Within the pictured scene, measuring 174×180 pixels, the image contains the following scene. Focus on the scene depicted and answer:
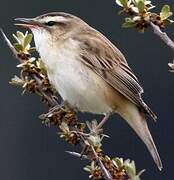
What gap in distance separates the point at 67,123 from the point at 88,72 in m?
0.90

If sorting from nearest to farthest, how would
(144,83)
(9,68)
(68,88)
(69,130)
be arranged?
1. (69,130)
2. (68,88)
3. (144,83)
4. (9,68)

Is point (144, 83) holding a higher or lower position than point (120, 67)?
lower

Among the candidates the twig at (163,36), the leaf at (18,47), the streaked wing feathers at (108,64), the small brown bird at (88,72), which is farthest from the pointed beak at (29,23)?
the twig at (163,36)

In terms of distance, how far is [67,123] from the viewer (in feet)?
14.0

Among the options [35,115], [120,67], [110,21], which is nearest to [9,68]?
[35,115]

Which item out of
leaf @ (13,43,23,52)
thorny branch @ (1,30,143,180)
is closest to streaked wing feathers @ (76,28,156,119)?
thorny branch @ (1,30,143,180)

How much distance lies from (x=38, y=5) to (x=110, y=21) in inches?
28.9

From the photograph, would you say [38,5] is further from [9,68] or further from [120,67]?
[120,67]

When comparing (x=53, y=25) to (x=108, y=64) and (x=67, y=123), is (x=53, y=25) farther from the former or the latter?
(x=67, y=123)

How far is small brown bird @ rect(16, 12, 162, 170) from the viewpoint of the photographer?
5031 millimetres

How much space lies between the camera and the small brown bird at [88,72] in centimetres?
503

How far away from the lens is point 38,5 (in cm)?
850

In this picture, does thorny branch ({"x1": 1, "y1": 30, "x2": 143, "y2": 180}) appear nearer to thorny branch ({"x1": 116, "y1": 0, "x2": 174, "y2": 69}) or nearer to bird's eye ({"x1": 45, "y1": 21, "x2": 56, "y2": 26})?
thorny branch ({"x1": 116, "y1": 0, "x2": 174, "y2": 69})

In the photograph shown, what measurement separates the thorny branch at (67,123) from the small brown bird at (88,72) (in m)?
0.45
